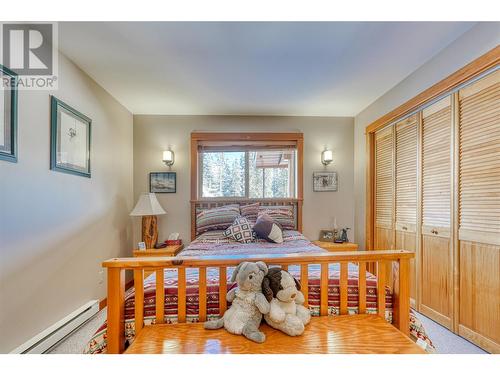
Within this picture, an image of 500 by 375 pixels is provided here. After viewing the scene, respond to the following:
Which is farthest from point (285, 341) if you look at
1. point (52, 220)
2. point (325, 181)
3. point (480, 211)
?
point (325, 181)

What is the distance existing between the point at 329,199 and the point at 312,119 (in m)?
1.28

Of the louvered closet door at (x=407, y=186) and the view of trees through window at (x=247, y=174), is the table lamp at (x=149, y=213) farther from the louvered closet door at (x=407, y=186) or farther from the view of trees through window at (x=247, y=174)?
the louvered closet door at (x=407, y=186)

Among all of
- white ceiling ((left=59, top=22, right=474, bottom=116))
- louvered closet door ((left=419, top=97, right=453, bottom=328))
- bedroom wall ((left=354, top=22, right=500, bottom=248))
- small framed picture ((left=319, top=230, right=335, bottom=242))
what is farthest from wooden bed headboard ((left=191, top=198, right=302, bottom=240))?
louvered closet door ((left=419, top=97, right=453, bottom=328))

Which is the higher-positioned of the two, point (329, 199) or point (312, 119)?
point (312, 119)

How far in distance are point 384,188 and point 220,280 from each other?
265 centimetres

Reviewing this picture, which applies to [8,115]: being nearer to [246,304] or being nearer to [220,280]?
[220,280]

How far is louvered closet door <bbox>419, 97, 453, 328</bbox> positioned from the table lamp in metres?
3.09

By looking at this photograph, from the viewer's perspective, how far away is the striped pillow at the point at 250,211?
3.27 meters

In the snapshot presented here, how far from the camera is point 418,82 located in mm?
2398

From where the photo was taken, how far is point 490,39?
169 centimetres

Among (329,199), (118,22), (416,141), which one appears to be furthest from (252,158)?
(118,22)

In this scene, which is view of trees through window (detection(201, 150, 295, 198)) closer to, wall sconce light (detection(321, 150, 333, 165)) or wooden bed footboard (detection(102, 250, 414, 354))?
wall sconce light (detection(321, 150, 333, 165))
